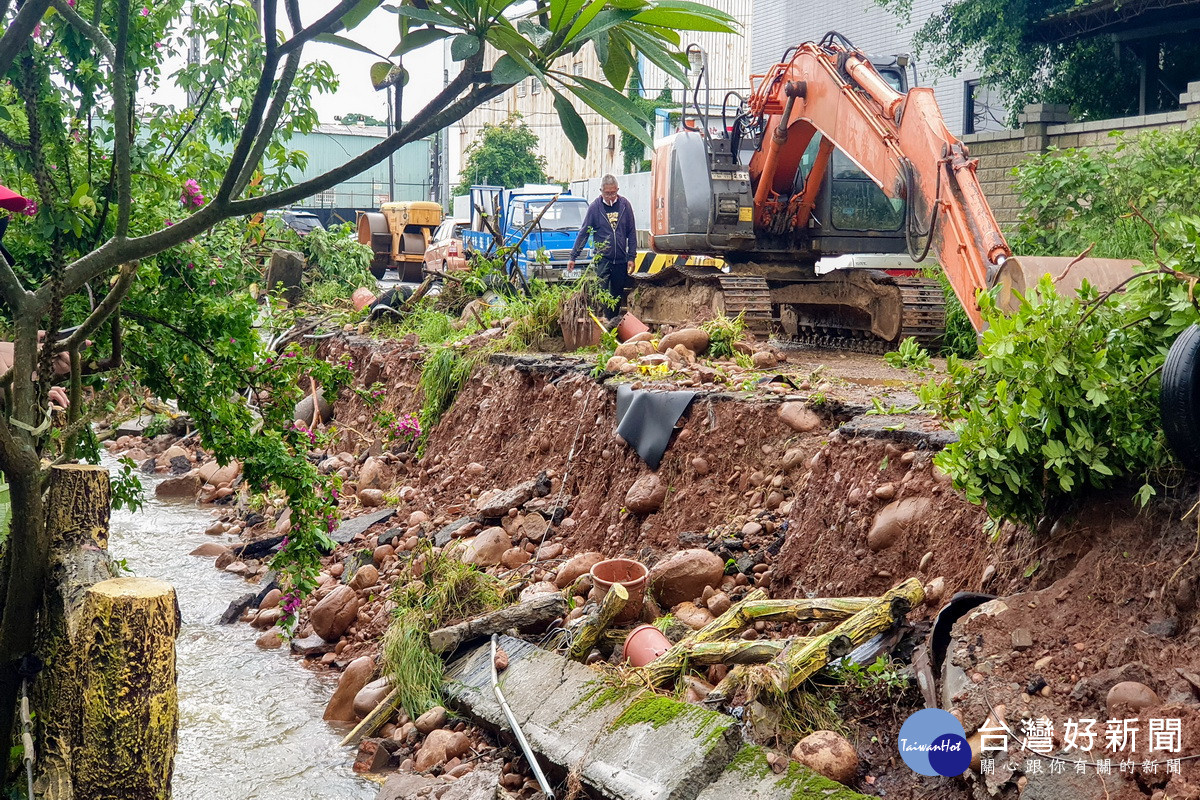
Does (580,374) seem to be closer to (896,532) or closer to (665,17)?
(896,532)

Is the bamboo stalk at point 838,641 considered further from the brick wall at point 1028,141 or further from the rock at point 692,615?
the brick wall at point 1028,141

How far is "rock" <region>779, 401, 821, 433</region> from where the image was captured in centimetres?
627

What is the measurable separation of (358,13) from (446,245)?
Answer: 71.9ft

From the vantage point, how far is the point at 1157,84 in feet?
51.4

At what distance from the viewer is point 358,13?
2.37 m

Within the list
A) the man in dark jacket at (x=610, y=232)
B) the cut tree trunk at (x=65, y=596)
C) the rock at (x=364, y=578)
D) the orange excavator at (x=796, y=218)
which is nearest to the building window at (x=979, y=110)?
the orange excavator at (x=796, y=218)

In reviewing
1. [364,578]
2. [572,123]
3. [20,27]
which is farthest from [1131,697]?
[364,578]

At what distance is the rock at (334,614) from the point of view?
7352 millimetres

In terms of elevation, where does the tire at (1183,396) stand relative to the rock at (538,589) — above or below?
above

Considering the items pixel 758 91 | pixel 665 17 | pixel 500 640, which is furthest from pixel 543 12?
pixel 758 91

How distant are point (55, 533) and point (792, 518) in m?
3.44

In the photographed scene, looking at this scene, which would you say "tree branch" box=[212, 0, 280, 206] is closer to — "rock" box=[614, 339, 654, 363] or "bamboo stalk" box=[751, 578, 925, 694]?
"bamboo stalk" box=[751, 578, 925, 694]

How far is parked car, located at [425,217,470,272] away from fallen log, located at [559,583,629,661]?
52.5 feet

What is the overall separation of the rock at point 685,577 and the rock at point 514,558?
1.68 meters
